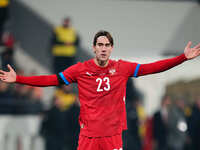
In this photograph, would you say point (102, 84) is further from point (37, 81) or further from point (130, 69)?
point (37, 81)

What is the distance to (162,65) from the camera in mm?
5664

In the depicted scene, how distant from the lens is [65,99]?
1296cm

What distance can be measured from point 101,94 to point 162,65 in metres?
0.74

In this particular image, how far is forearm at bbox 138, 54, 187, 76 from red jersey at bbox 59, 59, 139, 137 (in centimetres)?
9

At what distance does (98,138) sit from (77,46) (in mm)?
8549

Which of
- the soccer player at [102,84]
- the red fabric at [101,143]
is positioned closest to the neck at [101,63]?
the soccer player at [102,84]

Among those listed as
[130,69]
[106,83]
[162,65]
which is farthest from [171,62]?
[106,83]

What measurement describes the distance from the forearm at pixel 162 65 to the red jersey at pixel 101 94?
9 centimetres

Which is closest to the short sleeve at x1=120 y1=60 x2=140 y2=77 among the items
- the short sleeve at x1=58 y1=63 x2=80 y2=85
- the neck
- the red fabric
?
the neck

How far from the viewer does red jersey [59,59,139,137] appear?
561 cm

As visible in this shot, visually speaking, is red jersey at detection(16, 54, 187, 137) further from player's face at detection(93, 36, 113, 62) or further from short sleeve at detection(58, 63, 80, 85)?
player's face at detection(93, 36, 113, 62)

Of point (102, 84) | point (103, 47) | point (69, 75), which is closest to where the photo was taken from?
point (103, 47)

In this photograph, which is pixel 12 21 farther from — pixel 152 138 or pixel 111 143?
pixel 111 143

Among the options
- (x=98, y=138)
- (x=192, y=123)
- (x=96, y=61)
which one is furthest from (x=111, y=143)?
(x=192, y=123)
